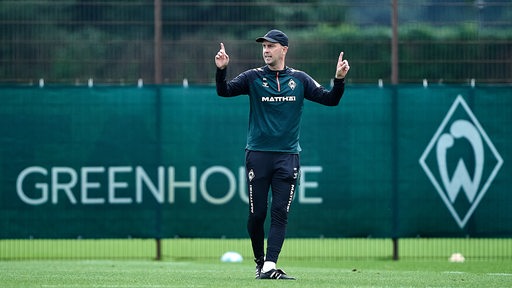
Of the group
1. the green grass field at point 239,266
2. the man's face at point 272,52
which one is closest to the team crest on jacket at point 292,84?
the man's face at point 272,52

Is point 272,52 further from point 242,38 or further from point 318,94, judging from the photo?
point 242,38

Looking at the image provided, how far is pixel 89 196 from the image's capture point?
13914 mm

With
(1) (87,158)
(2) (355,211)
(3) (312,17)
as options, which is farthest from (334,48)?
(1) (87,158)

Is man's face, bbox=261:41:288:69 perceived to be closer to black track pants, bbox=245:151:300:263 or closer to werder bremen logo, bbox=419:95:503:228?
black track pants, bbox=245:151:300:263

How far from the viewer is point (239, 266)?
12773mm

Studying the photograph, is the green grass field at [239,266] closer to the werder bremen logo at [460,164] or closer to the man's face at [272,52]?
the werder bremen logo at [460,164]

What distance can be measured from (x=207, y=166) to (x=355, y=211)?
181cm

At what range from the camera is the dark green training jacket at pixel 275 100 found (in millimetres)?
9531

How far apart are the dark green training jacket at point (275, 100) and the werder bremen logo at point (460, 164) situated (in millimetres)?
4723

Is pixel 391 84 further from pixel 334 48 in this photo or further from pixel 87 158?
pixel 87 158

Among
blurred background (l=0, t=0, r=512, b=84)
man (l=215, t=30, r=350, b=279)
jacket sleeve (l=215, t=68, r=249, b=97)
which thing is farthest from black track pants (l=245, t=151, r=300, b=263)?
blurred background (l=0, t=0, r=512, b=84)

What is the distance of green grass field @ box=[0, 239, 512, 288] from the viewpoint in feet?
29.4

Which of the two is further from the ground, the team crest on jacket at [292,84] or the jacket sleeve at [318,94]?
the team crest on jacket at [292,84]

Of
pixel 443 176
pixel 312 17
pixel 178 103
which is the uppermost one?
pixel 312 17
